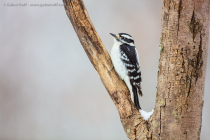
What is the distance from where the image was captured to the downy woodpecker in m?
1.81

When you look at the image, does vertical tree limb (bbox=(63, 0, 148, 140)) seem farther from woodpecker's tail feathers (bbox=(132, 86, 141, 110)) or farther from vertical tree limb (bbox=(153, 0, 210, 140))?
vertical tree limb (bbox=(153, 0, 210, 140))

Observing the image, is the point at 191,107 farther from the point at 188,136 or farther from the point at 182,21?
the point at 182,21

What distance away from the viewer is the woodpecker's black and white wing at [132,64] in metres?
1.89

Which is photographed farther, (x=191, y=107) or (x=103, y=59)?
(x=103, y=59)

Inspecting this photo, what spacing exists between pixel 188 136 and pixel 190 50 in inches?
22.7

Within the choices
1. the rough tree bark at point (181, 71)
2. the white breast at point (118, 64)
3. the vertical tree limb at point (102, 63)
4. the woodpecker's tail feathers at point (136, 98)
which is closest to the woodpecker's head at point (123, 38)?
the white breast at point (118, 64)

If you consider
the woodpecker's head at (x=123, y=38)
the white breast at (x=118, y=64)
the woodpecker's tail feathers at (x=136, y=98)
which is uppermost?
the woodpecker's head at (x=123, y=38)

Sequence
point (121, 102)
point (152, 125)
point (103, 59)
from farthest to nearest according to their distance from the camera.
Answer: point (103, 59) < point (121, 102) < point (152, 125)

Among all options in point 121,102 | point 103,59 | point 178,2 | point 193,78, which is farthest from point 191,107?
point 103,59

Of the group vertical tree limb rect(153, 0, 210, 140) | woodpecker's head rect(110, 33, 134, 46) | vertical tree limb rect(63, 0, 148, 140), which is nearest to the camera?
vertical tree limb rect(153, 0, 210, 140)

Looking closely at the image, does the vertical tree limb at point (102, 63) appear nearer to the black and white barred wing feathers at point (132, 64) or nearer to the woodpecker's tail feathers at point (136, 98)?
the woodpecker's tail feathers at point (136, 98)

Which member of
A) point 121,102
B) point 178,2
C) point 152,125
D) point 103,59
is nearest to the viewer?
point 178,2

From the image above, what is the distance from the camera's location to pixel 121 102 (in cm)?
169

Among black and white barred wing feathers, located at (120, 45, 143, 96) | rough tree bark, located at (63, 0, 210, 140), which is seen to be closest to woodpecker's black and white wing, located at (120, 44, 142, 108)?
black and white barred wing feathers, located at (120, 45, 143, 96)
